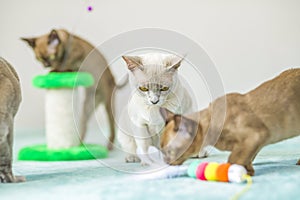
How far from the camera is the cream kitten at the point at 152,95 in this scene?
5.16ft

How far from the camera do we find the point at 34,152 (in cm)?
219

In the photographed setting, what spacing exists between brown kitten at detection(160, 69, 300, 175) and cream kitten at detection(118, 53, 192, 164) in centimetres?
11

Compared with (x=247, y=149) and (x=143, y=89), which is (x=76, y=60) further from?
(x=247, y=149)

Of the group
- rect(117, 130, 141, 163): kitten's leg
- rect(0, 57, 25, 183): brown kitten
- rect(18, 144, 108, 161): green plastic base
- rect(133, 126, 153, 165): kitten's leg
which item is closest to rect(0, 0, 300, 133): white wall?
rect(18, 144, 108, 161): green plastic base

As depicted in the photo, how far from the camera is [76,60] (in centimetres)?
255

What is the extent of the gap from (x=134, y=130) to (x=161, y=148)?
0.27 metres

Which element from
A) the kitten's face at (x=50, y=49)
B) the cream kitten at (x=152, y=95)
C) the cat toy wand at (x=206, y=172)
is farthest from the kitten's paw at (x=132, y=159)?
the kitten's face at (x=50, y=49)

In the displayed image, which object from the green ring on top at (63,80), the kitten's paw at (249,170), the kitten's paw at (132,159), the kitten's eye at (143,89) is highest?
the green ring on top at (63,80)

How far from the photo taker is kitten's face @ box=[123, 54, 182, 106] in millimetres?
1562

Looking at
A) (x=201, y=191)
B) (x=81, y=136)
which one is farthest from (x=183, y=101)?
(x=81, y=136)

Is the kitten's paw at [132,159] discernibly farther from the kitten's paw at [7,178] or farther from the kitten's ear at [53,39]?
the kitten's ear at [53,39]

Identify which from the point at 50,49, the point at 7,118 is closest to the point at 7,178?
Result: the point at 7,118

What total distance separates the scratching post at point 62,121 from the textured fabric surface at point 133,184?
0.26 meters

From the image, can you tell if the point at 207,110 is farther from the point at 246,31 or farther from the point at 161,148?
the point at 246,31
